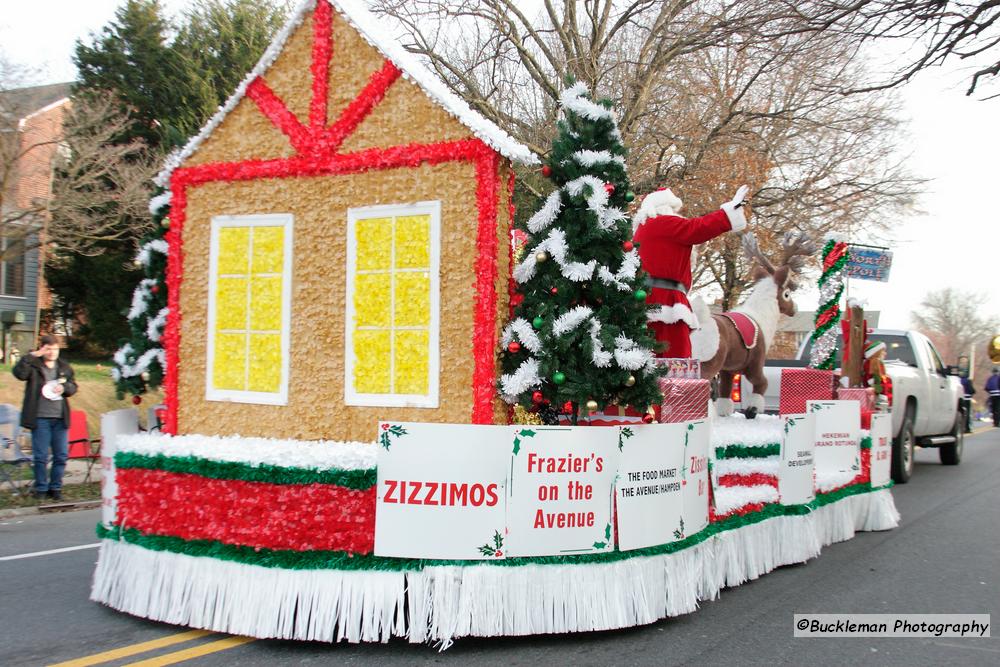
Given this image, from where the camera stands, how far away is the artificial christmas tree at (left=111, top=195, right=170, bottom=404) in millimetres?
6875

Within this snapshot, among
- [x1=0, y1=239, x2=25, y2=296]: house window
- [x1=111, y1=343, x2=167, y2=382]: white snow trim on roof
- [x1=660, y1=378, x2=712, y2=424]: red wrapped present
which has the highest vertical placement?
[x1=0, y1=239, x2=25, y2=296]: house window

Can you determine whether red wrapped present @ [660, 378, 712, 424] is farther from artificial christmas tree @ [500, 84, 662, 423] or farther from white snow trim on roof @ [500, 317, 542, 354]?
white snow trim on roof @ [500, 317, 542, 354]

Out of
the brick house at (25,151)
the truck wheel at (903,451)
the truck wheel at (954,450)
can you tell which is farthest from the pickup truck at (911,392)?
the brick house at (25,151)

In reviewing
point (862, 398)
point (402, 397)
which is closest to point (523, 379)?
point (402, 397)

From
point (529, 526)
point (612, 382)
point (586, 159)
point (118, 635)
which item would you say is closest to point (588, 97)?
point (586, 159)

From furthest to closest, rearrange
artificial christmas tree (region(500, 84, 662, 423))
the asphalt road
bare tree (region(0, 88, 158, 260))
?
bare tree (region(0, 88, 158, 260))
artificial christmas tree (region(500, 84, 662, 423))
the asphalt road

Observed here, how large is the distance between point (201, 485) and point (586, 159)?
3.08m

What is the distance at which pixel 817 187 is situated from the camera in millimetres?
20281

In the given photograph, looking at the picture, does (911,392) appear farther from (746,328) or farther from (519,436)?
(519,436)

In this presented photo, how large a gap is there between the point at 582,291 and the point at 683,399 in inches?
54.5

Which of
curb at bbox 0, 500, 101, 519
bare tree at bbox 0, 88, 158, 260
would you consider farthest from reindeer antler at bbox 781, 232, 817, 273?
bare tree at bbox 0, 88, 158, 260

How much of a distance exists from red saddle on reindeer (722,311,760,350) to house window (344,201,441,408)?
3785mm

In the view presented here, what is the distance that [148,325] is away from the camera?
695cm

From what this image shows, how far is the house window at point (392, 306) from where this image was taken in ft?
18.9
